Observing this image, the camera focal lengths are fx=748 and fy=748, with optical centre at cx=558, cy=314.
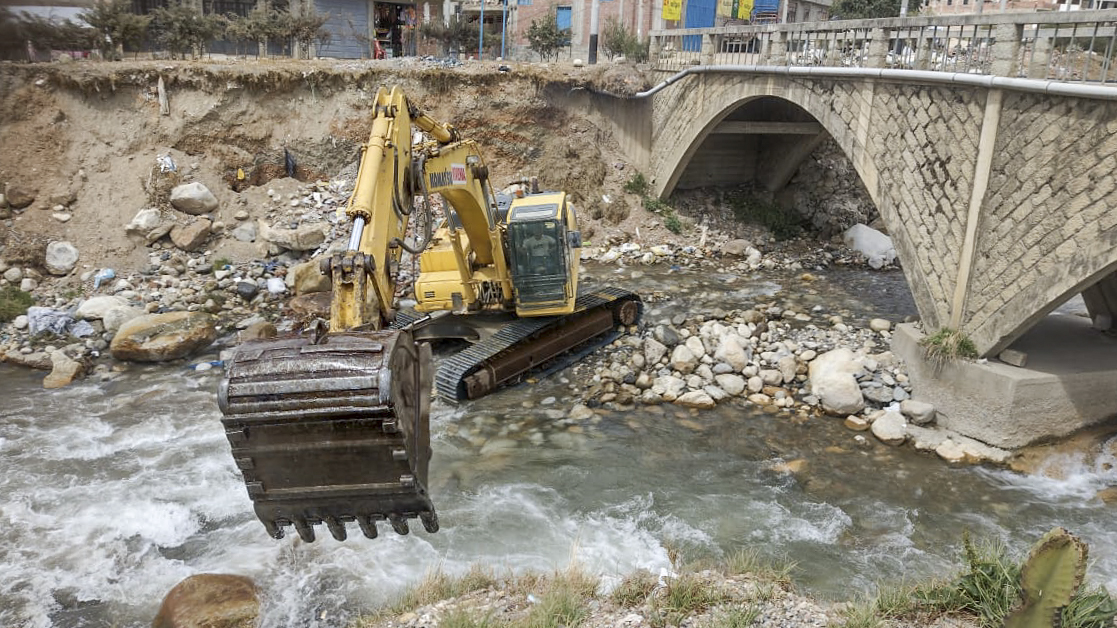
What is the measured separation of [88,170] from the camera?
1634 centimetres

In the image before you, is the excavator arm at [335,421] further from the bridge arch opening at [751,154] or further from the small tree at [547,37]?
the small tree at [547,37]

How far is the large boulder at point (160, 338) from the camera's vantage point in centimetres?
1173

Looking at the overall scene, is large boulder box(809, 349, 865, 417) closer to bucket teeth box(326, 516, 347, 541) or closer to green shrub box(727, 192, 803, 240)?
bucket teeth box(326, 516, 347, 541)

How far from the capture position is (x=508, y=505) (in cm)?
829

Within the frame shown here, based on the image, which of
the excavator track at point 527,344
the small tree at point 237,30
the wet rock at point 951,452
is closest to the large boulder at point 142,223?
the small tree at point 237,30

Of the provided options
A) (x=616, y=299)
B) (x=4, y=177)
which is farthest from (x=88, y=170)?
(x=616, y=299)

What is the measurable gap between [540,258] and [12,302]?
31.2 feet

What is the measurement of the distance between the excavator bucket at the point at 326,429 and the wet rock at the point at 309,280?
948 cm

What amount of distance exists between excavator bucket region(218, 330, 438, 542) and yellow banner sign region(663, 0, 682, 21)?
2279 cm

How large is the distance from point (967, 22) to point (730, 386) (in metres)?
5.66

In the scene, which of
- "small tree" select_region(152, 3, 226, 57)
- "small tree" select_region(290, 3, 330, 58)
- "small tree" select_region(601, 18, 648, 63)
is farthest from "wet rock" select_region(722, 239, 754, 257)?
"small tree" select_region(152, 3, 226, 57)

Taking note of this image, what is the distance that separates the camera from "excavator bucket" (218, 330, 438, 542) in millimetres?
4500

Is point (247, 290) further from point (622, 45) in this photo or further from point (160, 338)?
point (622, 45)

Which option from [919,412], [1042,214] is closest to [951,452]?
[919,412]
